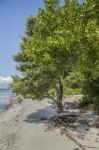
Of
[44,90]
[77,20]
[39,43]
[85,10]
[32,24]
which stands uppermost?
[32,24]

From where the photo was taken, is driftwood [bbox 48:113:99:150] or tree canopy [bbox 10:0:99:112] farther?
driftwood [bbox 48:113:99:150]

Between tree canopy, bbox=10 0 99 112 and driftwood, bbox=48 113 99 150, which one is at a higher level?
tree canopy, bbox=10 0 99 112

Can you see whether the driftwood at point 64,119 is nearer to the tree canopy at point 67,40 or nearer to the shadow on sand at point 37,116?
the shadow on sand at point 37,116

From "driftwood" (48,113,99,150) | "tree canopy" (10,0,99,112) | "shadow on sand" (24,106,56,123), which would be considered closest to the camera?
"tree canopy" (10,0,99,112)

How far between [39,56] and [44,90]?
20.2 feet

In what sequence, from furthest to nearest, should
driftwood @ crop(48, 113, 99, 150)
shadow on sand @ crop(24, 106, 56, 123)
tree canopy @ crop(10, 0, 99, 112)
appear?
shadow on sand @ crop(24, 106, 56, 123), driftwood @ crop(48, 113, 99, 150), tree canopy @ crop(10, 0, 99, 112)

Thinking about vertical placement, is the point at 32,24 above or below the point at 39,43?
above

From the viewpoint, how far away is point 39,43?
363 inches

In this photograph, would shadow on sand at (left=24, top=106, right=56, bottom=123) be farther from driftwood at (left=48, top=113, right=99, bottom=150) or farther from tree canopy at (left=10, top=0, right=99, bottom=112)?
tree canopy at (left=10, top=0, right=99, bottom=112)

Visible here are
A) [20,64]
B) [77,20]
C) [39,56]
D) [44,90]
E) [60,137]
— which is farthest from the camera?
[20,64]

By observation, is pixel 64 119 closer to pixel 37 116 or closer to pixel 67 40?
pixel 37 116

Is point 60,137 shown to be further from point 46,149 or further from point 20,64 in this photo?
point 20,64

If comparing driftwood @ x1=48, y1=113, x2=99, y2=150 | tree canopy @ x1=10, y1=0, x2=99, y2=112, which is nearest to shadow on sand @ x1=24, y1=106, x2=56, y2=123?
driftwood @ x1=48, y1=113, x2=99, y2=150

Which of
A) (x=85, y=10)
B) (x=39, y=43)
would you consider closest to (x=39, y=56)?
(x=39, y=43)
